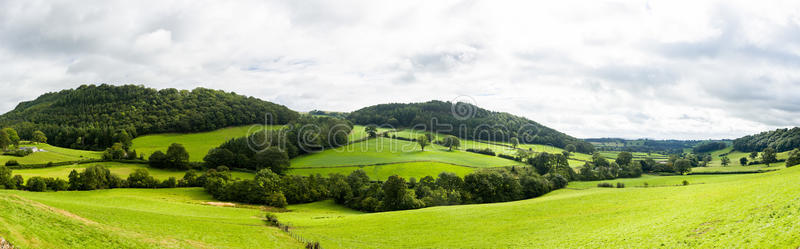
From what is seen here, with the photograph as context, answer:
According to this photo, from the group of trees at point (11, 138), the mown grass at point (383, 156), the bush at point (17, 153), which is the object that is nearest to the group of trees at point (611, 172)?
the mown grass at point (383, 156)

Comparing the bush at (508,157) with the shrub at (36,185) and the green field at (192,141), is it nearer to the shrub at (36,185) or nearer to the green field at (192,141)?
the green field at (192,141)

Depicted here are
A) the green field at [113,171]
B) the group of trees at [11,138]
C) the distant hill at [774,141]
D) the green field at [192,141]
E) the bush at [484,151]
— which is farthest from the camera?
the bush at [484,151]

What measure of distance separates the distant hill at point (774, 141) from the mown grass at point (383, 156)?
10468 centimetres

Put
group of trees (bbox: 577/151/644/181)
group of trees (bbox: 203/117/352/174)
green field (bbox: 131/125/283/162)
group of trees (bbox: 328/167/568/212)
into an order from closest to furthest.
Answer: group of trees (bbox: 328/167/568/212)
group of trees (bbox: 577/151/644/181)
group of trees (bbox: 203/117/352/174)
green field (bbox: 131/125/283/162)

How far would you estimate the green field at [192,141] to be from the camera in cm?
11164

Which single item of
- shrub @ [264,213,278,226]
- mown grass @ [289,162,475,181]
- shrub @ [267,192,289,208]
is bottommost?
shrub @ [267,192,289,208]

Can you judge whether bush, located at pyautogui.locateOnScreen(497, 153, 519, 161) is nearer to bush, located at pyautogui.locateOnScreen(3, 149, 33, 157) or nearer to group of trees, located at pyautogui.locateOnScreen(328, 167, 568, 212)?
group of trees, located at pyautogui.locateOnScreen(328, 167, 568, 212)

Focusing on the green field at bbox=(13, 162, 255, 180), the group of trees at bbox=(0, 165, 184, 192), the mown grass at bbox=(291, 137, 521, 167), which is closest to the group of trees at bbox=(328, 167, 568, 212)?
the mown grass at bbox=(291, 137, 521, 167)

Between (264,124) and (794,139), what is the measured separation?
707 ft

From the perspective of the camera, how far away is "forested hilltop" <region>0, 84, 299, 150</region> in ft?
392

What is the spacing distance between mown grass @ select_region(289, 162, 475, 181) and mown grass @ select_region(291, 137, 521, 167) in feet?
12.4

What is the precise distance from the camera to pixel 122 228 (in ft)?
91.9

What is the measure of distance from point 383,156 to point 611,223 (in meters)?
84.8

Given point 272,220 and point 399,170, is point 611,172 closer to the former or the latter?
point 399,170
